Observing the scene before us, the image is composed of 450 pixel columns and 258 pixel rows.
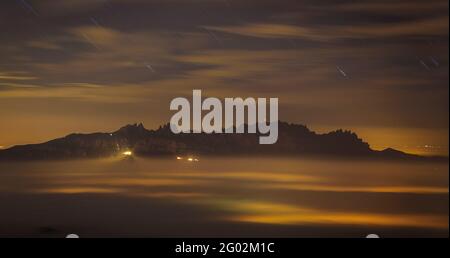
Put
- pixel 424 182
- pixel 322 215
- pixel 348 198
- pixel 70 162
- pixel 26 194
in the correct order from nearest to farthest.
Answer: pixel 322 215, pixel 348 198, pixel 26 194, pixel 424 182, pixel 70 162

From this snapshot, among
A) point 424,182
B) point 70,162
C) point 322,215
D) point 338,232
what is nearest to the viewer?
point 338,232

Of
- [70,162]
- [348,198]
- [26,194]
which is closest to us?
[348,198]

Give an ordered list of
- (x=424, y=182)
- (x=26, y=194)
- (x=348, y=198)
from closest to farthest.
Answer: (x=348, y=198), (x=26, y=194), (x=424, y=182)

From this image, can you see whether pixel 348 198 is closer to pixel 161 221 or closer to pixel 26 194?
pixel 161 221

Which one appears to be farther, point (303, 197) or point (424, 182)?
point (424, 182)

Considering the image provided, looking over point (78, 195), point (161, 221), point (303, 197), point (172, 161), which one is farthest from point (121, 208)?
point (172, 161)

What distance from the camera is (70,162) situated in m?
36.6

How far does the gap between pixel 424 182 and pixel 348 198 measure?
9292 mm

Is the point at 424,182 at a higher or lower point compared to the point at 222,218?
higher

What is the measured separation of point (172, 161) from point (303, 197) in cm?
2008

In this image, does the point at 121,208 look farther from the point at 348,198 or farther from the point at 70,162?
the point at 70,162

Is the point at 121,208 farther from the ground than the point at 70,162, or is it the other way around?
the point at 70,162

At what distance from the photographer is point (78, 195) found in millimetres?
18406

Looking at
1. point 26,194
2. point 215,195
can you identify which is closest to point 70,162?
point 26,194
